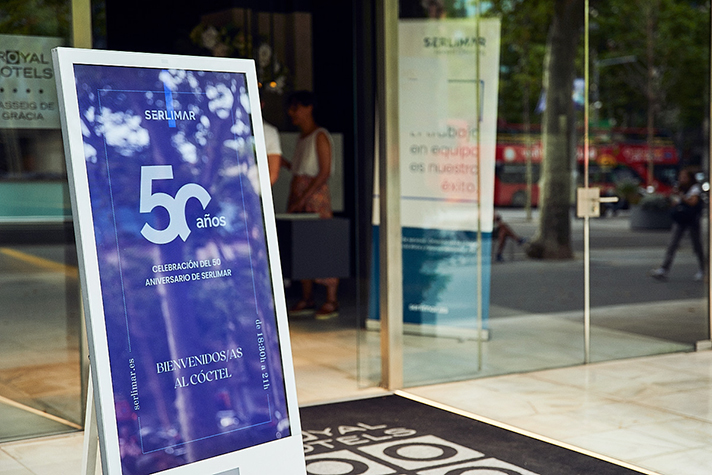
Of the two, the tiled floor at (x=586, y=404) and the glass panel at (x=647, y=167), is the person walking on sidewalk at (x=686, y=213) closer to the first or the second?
the glass panel at (x=647, y=167)

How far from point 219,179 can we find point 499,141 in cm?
285

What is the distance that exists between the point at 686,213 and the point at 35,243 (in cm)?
427

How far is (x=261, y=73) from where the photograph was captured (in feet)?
21.8

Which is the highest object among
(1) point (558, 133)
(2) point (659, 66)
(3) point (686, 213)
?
(2) point (659, 66)

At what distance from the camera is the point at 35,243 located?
4.20m

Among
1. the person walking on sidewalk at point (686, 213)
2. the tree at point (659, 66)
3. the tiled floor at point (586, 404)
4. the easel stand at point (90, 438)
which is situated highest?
the tree at point (659, 66)

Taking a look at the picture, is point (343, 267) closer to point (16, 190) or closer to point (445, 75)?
point (445, 75)

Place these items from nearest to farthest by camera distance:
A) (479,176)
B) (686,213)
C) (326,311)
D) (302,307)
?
(479,176) → (686,213) → (326,311) → (302,307)

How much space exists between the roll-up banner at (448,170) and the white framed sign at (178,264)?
8.01ft

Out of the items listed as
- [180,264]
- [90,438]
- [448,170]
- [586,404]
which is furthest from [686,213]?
[90,438]

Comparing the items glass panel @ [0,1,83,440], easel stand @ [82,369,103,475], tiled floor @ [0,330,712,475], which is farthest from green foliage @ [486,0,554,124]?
easel stand @ [82,369,103,475]

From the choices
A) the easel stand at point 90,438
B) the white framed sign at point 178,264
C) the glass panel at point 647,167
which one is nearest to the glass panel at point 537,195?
the glass panel at point 647,167

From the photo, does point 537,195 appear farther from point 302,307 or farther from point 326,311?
point 302,307

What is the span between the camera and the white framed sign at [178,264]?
2.37 meters
